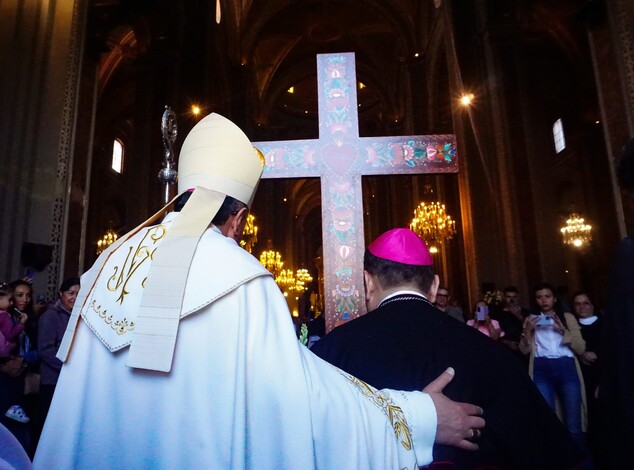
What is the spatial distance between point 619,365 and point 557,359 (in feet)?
10.1

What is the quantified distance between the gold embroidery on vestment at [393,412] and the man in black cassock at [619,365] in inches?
30.8

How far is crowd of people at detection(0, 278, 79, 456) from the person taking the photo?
3.62 meters

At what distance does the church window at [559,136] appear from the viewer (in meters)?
16.8

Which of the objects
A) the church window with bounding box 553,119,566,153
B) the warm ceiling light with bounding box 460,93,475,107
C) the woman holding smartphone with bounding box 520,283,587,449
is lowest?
the woman holding smartphone with bounding box 520,283,587,449

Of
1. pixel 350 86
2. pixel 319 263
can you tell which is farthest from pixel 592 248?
pixel 319 263

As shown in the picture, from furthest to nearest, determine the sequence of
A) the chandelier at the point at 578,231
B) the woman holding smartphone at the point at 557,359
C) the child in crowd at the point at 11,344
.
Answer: the chandelier at the point at 578,231, the woman holding smartphone at the point at 557,359, the child in crowd at the point at 11,344

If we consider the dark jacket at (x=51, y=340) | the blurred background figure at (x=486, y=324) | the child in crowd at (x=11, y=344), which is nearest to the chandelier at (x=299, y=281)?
the blurred background figure at (x=486, y=324)

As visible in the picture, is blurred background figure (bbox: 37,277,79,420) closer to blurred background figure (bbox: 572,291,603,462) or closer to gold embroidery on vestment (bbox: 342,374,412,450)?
gold embroidery on vestment (bbox: 342,374,412,450)

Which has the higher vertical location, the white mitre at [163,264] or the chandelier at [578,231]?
the chandelier at [578,231]

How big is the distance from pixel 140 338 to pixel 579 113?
18155mm

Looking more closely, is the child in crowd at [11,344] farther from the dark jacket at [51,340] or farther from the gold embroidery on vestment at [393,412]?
the gold embroidery on vestment at [393,412]

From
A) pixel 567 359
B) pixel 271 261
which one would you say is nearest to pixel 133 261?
pixel 567 359

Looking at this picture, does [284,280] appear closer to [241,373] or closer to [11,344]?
[11,344]

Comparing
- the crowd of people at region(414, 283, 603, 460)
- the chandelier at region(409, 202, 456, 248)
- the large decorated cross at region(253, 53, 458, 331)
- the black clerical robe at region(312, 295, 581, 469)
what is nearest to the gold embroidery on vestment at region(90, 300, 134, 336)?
the black clerical robe at region(312, 295, 581, 469)
